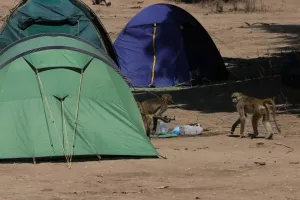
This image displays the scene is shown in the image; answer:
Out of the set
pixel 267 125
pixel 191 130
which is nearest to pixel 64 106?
pixel 191 130

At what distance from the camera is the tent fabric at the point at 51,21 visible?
17.8m

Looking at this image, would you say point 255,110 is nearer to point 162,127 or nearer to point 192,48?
point 162,127

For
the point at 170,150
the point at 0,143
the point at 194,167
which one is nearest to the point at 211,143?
the point at 170,150

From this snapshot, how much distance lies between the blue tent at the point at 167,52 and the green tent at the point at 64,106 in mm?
6913

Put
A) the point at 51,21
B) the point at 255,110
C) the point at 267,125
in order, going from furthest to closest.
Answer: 1. the point at 51,21
2. the point at 255,110
3. the point at 267,125

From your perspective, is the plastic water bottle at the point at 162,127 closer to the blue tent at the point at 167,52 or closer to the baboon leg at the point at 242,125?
the baboon leg at the point at 242,125

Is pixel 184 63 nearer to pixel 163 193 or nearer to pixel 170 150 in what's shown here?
pixel 170 150

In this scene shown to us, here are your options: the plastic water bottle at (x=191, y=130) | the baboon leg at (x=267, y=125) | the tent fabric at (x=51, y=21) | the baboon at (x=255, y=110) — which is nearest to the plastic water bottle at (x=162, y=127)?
the plastic water bottle at (x=191, y=130)

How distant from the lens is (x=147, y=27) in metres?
19.2

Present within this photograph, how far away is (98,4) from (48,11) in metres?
17.8

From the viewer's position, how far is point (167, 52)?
62.2 ft

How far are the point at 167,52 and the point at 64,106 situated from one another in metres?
7.96

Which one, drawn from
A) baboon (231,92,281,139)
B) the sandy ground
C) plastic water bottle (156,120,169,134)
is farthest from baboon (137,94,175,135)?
baboon (231,92,281,139)

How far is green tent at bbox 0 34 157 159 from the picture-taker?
10.9 m
